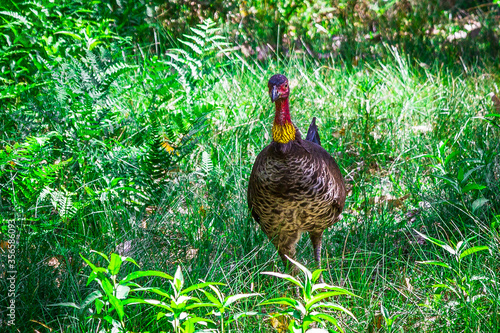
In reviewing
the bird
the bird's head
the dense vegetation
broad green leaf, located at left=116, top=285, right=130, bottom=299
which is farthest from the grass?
the bird's head

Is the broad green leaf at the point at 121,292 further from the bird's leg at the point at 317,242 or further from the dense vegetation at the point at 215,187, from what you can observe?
the bird's leg at the point at 317,242

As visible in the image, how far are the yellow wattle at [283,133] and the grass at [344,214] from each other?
27.9 inches

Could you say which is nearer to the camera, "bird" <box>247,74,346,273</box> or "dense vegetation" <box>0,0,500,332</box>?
"dense vegetation" <box>0,0,500,332</box>

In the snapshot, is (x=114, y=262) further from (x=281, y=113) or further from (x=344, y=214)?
(x=344, y=214)

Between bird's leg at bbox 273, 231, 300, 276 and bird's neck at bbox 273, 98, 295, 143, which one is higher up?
bird's neck at bbox 273, 98, 295, 143

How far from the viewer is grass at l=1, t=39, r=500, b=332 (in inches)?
116

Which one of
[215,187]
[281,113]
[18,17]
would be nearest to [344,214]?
[215,187]

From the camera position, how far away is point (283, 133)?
3.26 meters

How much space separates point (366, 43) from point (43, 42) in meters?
4.07

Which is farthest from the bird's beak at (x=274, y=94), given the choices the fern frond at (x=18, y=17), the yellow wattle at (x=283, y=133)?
the fern frond at (x=18, y=17)

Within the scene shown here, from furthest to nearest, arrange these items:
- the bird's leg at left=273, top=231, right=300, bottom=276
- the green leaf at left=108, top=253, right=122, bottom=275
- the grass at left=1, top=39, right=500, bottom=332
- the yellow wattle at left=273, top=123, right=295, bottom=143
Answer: the bird's leg at left=273, top=231, right=300, bottom=276 → the yellow wattle at left=273, top=123, right=295, bottom=143 → the grass at left=1, top=39, right=500, bottom=332 → the green leaf at left=108, top=253, right=122, bottom=275

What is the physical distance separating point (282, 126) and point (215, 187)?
1051 millimetres

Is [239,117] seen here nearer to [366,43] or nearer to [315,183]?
[315,183]

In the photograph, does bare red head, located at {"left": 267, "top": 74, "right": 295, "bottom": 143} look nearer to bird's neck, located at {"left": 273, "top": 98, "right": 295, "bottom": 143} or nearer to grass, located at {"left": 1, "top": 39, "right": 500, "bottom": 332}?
bird's neck, located at {"left": 273, "top": 98, "right": 295, "bottom": 143}
